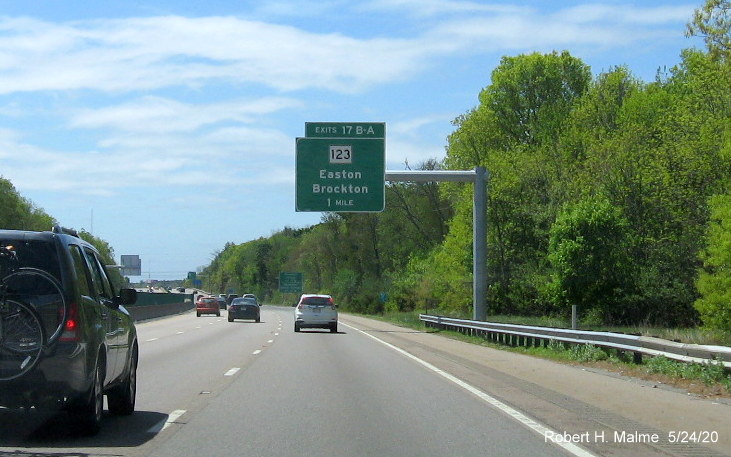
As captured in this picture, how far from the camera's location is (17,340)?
30.2ft

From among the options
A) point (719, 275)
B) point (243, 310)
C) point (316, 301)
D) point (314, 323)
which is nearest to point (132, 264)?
point (243, 310)

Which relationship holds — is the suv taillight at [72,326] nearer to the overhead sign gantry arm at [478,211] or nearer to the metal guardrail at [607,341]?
the metal guardrail at [607,341]

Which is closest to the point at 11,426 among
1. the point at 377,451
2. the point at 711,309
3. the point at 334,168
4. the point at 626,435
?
the point at 377,451

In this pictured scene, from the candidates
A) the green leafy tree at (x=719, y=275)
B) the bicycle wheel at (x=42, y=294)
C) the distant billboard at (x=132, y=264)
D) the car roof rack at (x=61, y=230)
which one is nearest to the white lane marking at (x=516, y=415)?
the bicycle wheel at (x=42, y=294)

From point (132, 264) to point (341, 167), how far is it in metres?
110

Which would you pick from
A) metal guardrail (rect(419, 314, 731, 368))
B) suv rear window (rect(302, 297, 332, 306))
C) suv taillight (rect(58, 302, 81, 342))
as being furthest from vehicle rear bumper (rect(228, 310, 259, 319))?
suv taillight (rect(58, 302, 81, 342))

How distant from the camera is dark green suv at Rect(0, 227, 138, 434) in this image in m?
9.18

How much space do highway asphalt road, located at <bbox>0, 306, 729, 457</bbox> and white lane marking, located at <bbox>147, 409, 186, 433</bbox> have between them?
12 millimetres

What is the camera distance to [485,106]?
6975 centimetres

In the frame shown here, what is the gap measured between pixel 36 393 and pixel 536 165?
177ft

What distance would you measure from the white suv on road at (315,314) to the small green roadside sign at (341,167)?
4625 millimetres

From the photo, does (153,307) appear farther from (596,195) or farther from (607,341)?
(607,341)

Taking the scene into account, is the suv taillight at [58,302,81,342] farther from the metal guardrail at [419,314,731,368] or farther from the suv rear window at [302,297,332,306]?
the suv rear window at [302,297,332,306]

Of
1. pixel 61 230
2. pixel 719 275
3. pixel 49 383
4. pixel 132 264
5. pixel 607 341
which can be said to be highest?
pixel 132 264
